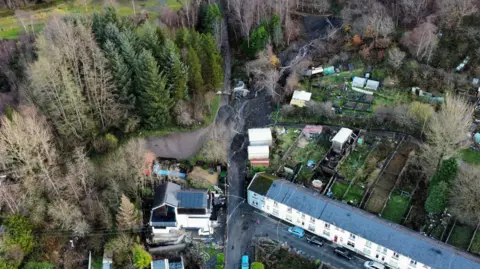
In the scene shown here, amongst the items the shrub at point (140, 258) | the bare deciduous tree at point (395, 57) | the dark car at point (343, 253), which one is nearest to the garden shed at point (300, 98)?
the bare deciduous tree at point (395, 57)

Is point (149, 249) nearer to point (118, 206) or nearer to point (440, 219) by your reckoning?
point (118, 206)

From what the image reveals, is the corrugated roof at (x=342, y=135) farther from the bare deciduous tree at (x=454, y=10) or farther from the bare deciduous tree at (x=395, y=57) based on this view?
the bare deciduous tree at (x=454, y=10)

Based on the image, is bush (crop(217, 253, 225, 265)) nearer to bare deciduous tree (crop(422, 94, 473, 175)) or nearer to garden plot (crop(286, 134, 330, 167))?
garden plot (crop(286, 134, 330, 167))

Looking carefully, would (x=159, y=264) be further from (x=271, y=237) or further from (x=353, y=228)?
(x=353, y=228)

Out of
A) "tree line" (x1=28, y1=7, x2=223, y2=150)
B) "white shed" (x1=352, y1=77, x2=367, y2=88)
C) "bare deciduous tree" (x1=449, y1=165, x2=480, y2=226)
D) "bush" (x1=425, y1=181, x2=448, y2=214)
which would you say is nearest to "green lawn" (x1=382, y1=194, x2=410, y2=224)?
"bush" (x1=425, y1=181, x2=448, y2=214)

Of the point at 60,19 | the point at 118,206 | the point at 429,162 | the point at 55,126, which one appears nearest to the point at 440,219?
the point at 429,162

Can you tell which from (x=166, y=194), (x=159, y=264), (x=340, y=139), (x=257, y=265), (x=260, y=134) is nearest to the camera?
(x=257, y=265)

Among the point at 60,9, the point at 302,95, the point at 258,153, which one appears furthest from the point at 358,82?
the point at 60,9
